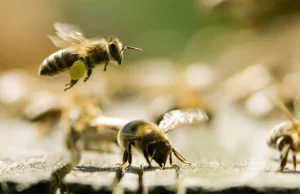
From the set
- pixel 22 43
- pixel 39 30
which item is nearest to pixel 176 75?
pixel 22 43

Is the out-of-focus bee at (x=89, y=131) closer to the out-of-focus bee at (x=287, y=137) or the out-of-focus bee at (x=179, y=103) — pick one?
the out-of-focus bee at (x=179, y=103)

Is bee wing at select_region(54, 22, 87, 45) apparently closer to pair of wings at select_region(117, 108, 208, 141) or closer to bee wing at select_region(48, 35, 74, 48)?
bee wing at select_region(48, 35, 74, 48)

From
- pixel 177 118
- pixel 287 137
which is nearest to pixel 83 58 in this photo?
pixel 177 118

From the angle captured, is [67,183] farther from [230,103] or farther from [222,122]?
[230,103]

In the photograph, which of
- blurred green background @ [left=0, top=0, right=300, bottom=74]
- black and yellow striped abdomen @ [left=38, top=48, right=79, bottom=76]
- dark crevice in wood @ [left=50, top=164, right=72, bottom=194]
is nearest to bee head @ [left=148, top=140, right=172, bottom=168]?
dark crevice in wood @ [left=50, top=164, right=72, bottom=194]

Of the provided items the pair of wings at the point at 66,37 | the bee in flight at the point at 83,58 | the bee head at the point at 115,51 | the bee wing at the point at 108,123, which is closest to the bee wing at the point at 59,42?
the pair of wings at the point at 66,37

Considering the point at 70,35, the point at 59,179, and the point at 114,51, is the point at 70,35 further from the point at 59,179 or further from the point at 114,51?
the point at 59,179
